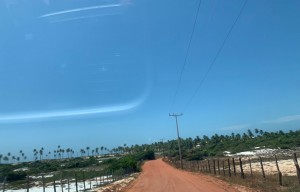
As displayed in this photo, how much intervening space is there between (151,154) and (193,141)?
57.5 m

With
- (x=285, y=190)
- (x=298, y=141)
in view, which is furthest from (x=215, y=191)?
(x=298, y=141)

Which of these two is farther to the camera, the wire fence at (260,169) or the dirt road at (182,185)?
the wire fence at (260,169)

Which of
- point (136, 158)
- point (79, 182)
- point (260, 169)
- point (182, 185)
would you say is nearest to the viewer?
point (182, 185)

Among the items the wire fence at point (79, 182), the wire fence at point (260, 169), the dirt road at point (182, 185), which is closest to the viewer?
the dirt road at point (182, 185)

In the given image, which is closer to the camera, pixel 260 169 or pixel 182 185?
pixel 182 185

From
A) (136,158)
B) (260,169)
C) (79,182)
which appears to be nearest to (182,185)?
(260,169)

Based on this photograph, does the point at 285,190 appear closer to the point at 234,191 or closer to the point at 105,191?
the point at 234,191

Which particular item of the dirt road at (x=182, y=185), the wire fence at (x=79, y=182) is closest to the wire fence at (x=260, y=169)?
the dirt road at (x=182, y=185)

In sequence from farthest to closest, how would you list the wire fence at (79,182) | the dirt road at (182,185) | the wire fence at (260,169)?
the wire fence at (79,182), the wire fence at (260,169), the dirt road at (182,185)

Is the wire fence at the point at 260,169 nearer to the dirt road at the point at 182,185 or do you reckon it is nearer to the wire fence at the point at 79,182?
the dirt road at the point at 182,185

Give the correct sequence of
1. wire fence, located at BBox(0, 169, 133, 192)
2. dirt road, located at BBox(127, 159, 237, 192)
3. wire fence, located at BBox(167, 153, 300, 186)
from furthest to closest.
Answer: wire fence, located at BBox(0, 169, 133, 192) → wire fence, located at BBox(167, 153, 300, 186) → dirt road, located at BBox(127, 159, 237, 192)

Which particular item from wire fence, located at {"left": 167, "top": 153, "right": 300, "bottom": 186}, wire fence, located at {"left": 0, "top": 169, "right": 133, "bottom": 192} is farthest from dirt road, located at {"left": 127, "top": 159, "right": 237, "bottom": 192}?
wire fence, located at {"left": 0, "top": 169, "right": 133, "bottom": 192}

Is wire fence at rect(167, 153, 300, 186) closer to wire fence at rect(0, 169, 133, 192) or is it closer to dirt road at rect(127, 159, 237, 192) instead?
dirt road at rect(127, 159, 237, 192)

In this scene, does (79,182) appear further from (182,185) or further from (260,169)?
(182,185)
